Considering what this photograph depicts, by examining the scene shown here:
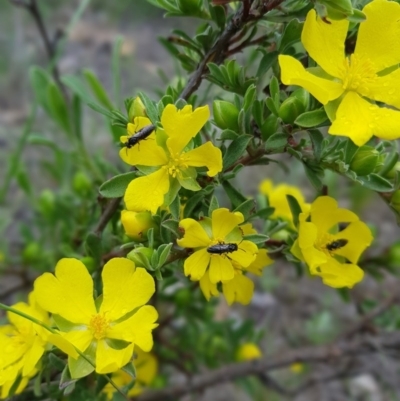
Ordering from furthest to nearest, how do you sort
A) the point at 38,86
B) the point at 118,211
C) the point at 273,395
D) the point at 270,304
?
the point at 270,304 → the point at 273,395 → the point at 38,86 → the point at 118,211

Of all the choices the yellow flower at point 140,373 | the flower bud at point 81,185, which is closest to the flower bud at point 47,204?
the flower bud at point 81,185

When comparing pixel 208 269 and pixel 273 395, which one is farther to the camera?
pixel 273 395

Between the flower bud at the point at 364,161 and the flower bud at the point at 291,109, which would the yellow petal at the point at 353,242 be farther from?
the flower bud at the point at 291,109

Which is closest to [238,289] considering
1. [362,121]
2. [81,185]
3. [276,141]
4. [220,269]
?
[220,269]

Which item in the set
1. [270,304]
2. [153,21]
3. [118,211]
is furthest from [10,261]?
[153,21]

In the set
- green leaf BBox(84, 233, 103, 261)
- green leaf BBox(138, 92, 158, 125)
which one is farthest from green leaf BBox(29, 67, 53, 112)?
green leaf BBox(138, 92, 158, 125)

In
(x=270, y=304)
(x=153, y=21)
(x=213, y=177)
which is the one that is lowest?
(x=270, y=304)

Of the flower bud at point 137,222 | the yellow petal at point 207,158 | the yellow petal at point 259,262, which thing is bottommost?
the yellow petal at point 259,262

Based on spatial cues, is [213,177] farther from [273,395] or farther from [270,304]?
[270,304]
